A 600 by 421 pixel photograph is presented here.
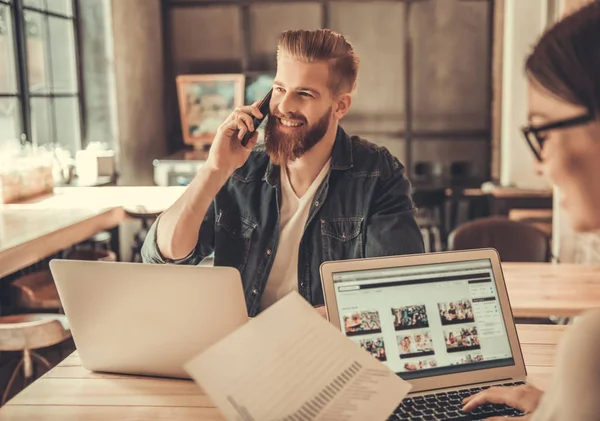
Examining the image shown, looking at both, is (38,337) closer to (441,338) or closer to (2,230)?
(2,230)

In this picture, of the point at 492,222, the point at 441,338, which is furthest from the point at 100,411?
the point at 492,222

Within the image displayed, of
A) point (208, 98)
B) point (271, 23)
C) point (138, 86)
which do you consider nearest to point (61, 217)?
point (138, 86)

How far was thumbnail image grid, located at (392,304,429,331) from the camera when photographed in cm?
135

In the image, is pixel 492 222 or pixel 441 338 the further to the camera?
pixel 492 222

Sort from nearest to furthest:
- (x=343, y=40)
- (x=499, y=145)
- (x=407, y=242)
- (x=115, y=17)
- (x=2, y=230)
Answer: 1. (x=407, y=242)
2. (x=343, y=40)
3. (x=2, y=230)
4. (x=115, y=17)
5. (x=499, y=145)

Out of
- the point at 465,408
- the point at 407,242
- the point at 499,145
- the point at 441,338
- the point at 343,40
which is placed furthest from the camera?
the point at 499,145

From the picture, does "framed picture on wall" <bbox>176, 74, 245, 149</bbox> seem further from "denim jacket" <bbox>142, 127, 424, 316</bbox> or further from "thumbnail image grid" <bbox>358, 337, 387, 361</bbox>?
"thumbnail image grid" <bbox>358, 337, 387, 361</bbox>

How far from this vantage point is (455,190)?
19.2 feet

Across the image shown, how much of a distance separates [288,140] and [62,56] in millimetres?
4068

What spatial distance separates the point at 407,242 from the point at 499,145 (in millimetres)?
4889

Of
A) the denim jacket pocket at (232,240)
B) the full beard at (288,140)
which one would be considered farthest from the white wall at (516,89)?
the denim jacket pocket at (232,240)

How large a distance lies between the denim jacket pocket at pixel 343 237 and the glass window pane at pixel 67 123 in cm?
380

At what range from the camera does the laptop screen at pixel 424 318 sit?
1339 millimetres

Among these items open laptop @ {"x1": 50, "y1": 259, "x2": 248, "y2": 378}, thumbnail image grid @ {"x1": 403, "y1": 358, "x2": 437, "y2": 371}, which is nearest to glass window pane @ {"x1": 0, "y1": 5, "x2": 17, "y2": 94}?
open laptop @ {"x1": 50, "y1": 259, "x2": 248, "y2": 378}
